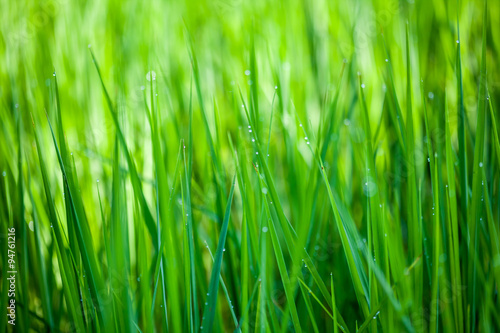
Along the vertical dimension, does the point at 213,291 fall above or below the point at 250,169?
below

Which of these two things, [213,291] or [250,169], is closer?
[213,291]

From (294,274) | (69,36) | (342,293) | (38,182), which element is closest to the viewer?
(294,274)

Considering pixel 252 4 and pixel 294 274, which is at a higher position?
pixel 252 4

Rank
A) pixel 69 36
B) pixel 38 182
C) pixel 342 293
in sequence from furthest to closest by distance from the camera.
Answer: pixel 69 36
pixel 38 182
pixel 342 293

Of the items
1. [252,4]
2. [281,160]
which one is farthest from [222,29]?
[281,160]

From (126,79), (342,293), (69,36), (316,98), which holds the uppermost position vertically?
(69,36)

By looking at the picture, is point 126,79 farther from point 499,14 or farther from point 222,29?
point 499,14

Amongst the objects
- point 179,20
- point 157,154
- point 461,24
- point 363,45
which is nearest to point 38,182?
point 157,154

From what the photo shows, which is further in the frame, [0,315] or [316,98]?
[316,98]
